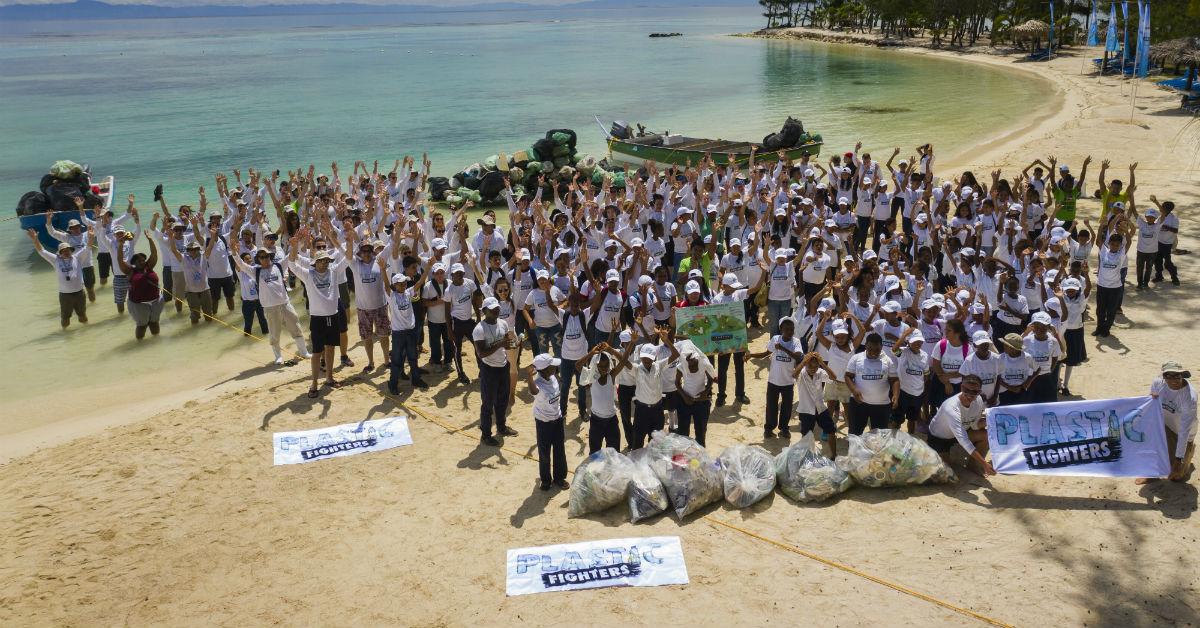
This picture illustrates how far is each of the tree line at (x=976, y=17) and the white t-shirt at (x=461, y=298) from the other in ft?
120

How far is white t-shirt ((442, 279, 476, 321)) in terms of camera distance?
11.2 metres

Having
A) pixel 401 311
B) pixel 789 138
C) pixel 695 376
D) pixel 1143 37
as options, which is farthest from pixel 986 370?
pixel 1143 37

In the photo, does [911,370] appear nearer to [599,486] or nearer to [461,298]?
[599,486]

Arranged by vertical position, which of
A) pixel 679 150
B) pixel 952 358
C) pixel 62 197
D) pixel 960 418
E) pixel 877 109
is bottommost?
pixel 960 418

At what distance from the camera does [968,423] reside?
8.46 m

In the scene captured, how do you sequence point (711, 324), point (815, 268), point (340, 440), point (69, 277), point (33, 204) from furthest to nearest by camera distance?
point (33, 204) < point (69, 277) < point (815, 268) < point (711, 324) < point (340, 440)

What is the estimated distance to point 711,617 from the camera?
677 centimetres

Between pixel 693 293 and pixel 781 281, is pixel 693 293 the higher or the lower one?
the higher one

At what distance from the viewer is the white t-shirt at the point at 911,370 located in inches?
346

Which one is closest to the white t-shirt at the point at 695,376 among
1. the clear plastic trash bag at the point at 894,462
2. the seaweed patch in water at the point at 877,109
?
the clear plastic trash bag at the point at 894,462

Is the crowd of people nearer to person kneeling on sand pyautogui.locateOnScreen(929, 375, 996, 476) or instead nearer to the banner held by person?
person kneeling on sand pyautogui.locateOnScreen(929, 375, 996, 476)

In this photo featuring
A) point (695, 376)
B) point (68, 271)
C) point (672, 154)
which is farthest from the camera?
point (672, 154)

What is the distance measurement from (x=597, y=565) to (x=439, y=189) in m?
20.1

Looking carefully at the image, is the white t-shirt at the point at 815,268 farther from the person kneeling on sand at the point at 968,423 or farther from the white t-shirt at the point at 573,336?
the person kneeling on sand at the point at 968,423
